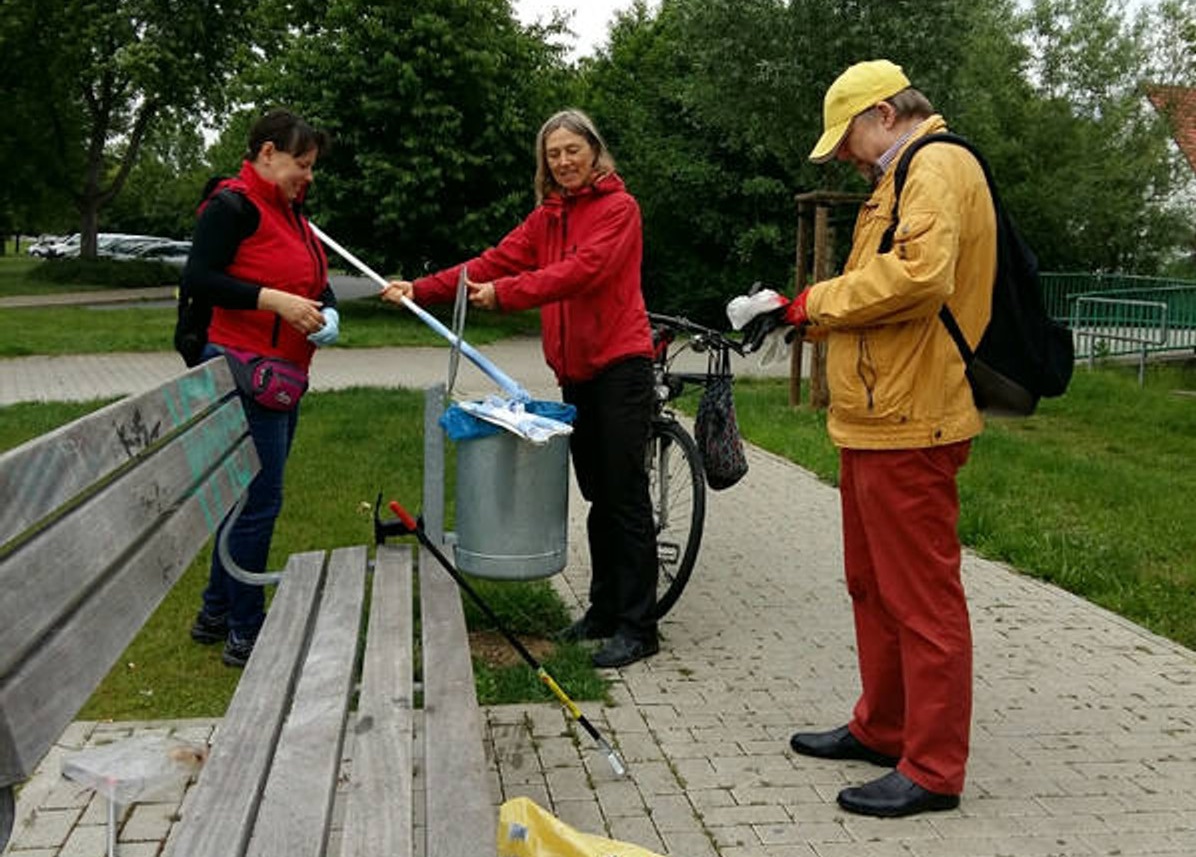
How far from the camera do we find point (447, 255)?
2142 cm

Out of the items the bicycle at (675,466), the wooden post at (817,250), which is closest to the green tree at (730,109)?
the wooden post at (817,250)

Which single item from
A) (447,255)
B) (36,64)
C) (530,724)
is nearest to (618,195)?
(530,724)

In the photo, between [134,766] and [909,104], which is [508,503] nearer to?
[134,766]

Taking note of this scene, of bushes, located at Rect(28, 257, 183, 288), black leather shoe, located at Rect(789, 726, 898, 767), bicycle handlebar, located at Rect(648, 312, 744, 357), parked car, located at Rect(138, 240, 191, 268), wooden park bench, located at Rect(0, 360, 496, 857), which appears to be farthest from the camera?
parked car, located at Rect(138, 240, 191, 268)

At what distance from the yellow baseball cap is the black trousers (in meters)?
1.32

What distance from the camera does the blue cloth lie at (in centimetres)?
414

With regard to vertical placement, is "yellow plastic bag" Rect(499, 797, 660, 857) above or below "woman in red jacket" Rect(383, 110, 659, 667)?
below

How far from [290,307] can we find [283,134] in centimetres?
59

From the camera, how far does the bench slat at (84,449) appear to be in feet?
6.01

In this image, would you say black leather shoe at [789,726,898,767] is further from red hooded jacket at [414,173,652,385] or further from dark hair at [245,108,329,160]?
dark hair at [245,108,329,160]

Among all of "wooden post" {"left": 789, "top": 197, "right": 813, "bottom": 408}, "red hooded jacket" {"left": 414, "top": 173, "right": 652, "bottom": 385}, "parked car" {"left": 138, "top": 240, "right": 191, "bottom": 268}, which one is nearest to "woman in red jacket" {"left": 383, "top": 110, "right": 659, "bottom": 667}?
"red hooded jacket" {"left": 414, "top": 173, "right": 652, "bottom": 385}

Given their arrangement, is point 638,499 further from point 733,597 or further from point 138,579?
point 138,579

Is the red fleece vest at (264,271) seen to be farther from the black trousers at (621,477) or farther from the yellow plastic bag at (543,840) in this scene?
the yellow plastic bag at (543,840)

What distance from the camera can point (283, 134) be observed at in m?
4.20
